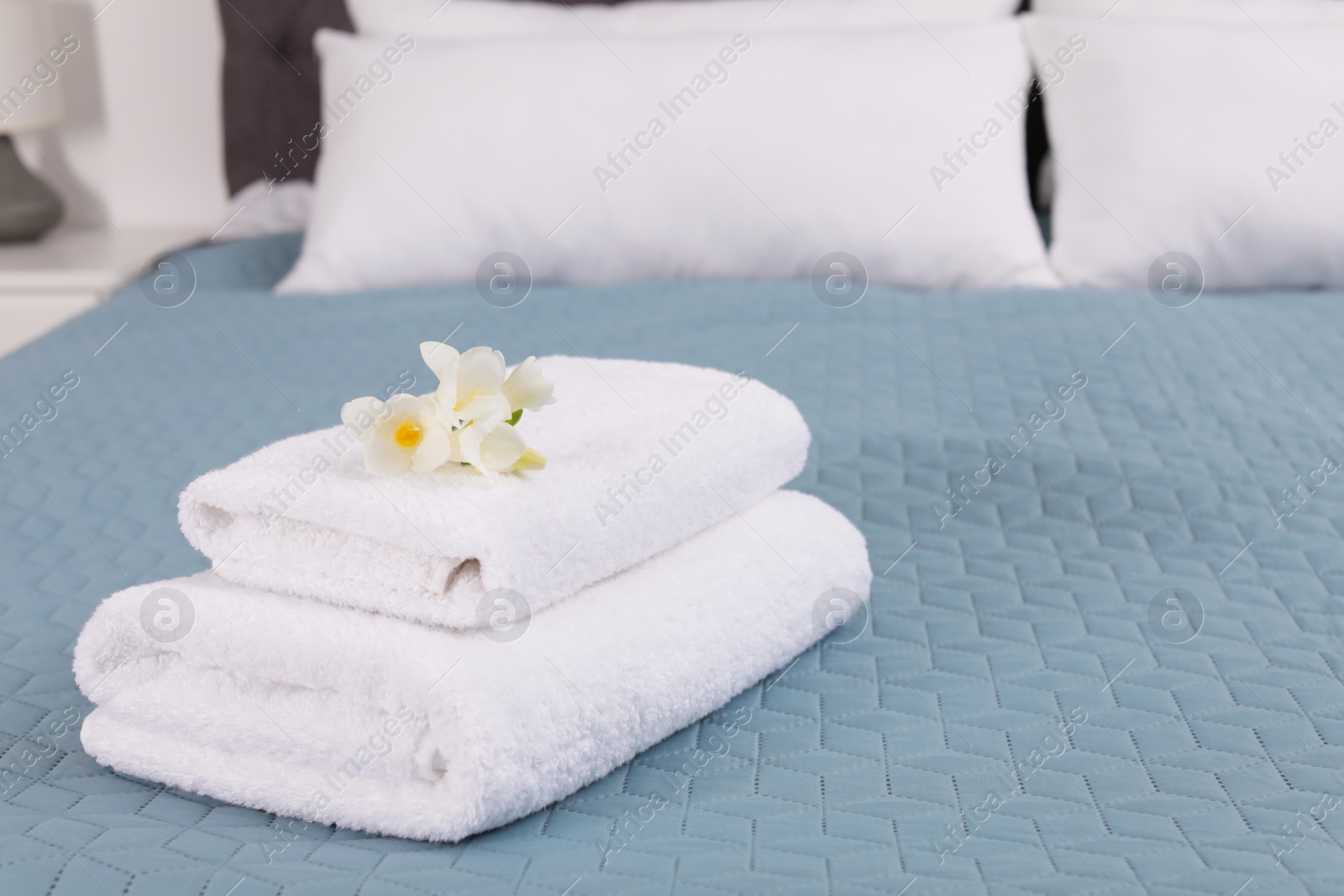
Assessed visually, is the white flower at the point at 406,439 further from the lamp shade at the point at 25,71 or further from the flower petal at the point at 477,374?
the lamp shade at the point at 25,71

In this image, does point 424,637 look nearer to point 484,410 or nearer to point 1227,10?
point 484,410

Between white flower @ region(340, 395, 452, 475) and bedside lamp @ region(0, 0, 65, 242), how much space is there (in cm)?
195

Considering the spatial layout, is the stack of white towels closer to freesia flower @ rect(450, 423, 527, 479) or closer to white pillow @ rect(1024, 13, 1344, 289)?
freesia flower @ rect(450, 423, 527, 479)

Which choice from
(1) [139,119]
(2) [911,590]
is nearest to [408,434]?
(2) [911,590]

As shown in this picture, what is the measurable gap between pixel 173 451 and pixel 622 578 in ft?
2.18

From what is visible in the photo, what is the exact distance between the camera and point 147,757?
66 cm

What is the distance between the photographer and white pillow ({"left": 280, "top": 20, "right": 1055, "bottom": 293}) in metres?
1.62

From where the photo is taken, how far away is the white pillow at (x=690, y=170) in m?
1.62

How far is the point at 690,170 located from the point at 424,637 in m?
1.14

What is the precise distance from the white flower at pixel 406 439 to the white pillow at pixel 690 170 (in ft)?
3.39

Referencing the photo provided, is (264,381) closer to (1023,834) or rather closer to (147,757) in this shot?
(147,757)

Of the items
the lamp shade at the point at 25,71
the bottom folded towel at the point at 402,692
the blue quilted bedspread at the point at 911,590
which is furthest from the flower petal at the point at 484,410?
the lamp shade at the point at 25,71

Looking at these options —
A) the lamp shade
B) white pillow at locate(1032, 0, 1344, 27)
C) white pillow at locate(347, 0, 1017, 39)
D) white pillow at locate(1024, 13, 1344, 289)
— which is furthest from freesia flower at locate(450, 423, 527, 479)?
the lamp shade

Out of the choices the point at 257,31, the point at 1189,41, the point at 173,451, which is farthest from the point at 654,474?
the point at 257,31
